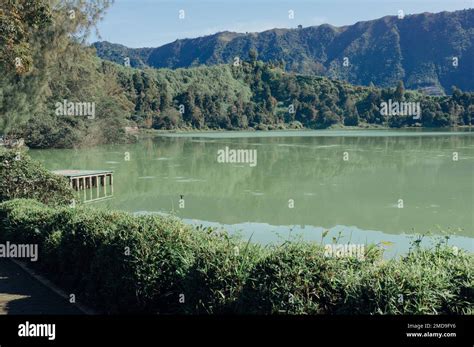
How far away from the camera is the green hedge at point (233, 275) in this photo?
498 centimetres

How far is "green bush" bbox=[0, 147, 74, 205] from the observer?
15.2m

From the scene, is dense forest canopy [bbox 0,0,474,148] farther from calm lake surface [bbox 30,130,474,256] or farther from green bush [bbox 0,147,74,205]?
calm lake surface [bbox 30,130,474,256]

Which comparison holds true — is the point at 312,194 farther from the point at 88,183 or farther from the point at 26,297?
the point at 26,297

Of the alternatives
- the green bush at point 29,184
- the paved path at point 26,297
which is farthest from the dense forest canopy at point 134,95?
the paved path at point 26,297

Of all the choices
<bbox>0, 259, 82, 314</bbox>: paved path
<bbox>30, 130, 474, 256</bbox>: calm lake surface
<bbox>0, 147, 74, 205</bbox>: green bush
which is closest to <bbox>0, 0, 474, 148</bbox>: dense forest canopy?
<bbox>0, 147, 74, 205</bbox>: green bush

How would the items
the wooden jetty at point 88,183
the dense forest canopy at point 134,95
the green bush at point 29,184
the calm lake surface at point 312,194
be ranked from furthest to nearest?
the dense forest canopy at point 134,95
the wooden jetty at point 88,183
the calm lake surface at point 312,194
the green bush at point 29,184

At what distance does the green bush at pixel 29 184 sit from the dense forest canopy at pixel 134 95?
525cm

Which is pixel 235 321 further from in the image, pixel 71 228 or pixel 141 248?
pixel 71 228

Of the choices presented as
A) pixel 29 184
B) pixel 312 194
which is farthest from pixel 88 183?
pixel 29 184

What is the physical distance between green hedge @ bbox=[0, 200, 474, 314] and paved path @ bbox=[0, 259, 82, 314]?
0.32 m

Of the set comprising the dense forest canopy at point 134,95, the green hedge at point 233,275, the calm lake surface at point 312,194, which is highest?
the dense forest canopy at point 134,95

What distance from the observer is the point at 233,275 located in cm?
593

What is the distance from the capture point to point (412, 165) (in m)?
37.8

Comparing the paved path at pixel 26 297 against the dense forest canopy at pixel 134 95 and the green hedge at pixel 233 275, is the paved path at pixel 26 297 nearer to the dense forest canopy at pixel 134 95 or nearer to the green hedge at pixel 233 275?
the green hedge at pixel 233 275
